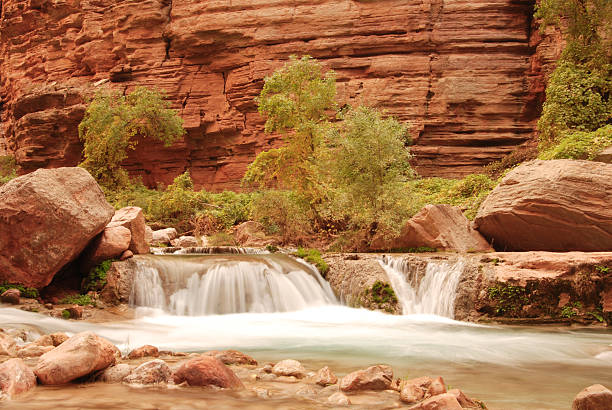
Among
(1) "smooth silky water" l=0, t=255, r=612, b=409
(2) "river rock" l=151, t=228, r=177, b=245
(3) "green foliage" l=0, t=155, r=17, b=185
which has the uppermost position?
(3) "green foliage" l=0, t=155, r=17, b=185

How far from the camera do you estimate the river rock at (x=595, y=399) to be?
10.9ft

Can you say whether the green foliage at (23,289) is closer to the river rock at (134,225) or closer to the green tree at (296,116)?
the river rock at (134,225)

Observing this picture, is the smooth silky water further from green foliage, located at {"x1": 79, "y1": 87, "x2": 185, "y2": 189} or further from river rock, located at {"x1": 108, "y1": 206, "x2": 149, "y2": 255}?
green foliage, located at {"x1": 79, "y1": 87, "x2": 185, "y2": 189}

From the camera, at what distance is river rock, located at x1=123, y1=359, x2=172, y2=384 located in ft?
14.8

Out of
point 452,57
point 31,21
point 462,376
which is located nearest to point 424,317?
point 462,376

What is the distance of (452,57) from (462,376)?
923 inches

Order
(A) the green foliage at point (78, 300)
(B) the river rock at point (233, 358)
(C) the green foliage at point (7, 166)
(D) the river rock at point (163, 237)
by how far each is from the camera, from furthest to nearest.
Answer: (C) the green foliage at point (7, 166) < (D) the river rock at point (163, 237) < (A) the green foliage at point (78, 300) < (B) the river rock at point (233, 358)

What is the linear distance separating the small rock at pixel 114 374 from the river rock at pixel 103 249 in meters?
6.50

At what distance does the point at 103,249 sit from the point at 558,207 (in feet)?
32.2

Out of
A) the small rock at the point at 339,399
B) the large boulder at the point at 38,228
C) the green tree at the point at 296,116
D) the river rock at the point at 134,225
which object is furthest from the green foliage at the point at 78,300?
the green tree at the point at 296,116

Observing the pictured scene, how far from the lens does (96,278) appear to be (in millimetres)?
10508

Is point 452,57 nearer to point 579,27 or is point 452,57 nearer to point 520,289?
point 579,27

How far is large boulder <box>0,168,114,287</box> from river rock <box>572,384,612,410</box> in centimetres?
896

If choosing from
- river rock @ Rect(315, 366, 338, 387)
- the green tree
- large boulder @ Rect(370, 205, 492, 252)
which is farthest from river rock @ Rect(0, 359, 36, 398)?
the green tree
